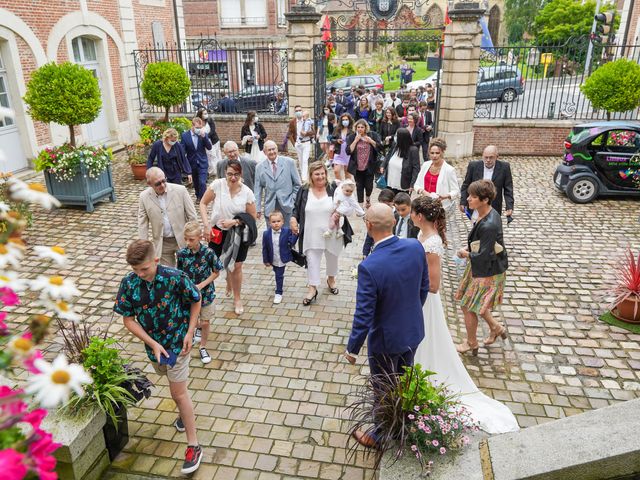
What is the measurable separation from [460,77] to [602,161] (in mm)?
5182

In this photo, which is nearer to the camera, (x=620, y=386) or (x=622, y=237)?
(x=620, y=386)

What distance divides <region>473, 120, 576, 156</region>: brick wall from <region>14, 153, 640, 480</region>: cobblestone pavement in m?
6.87

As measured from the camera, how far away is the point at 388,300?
393cm

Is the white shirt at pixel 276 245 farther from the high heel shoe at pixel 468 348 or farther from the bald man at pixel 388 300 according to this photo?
the bald man at pixel 388 300

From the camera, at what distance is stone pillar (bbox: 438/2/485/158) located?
1412cm

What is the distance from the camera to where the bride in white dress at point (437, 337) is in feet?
15.3

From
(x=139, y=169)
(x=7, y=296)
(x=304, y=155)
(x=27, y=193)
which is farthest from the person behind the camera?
(x=304, y=155)

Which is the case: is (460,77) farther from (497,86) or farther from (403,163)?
(497,86)

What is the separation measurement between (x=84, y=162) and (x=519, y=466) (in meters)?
9.86

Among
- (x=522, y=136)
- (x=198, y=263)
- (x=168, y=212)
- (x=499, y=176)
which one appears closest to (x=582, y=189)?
(x=499, y=176)

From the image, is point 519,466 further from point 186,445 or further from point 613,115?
point 613,115

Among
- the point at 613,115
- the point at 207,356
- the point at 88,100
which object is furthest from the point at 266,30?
the point at 207,356

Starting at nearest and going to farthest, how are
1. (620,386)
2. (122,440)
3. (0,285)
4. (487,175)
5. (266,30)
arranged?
(0,285) → (122,440) → (620,386) → (487,175) → (266,30)

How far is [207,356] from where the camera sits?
572 centimetres
